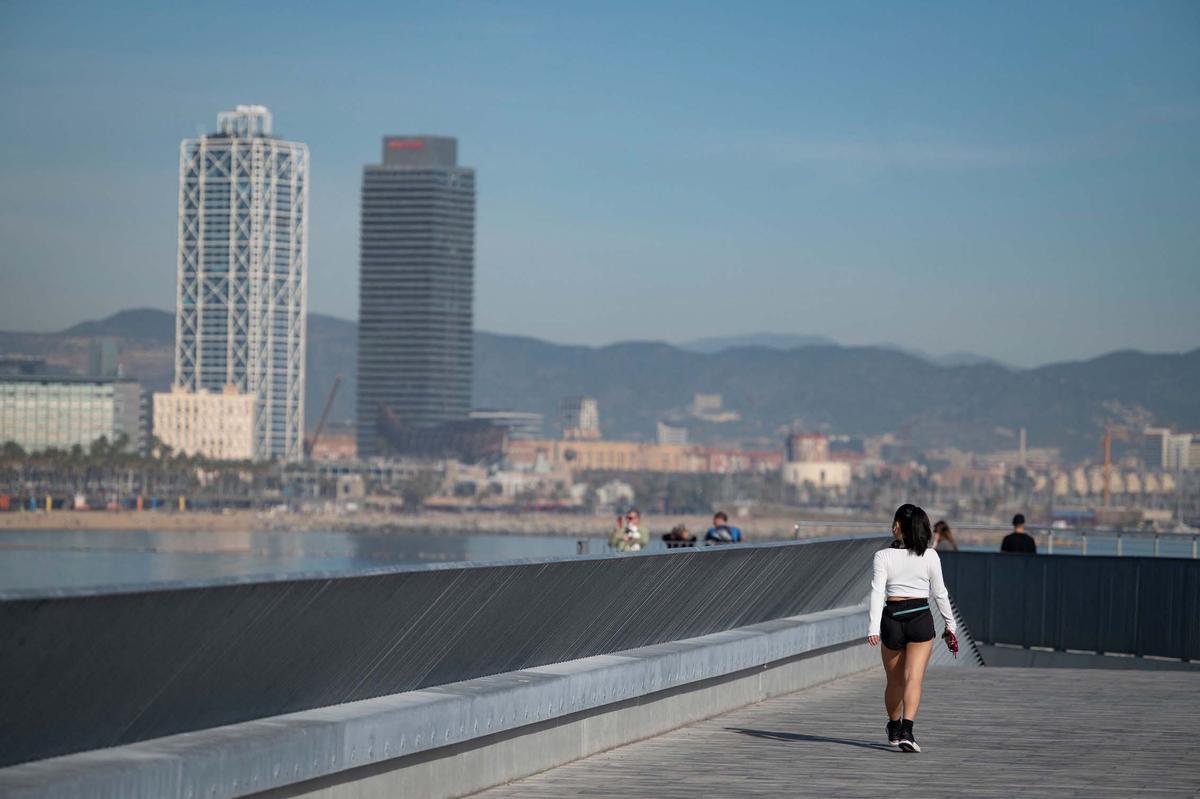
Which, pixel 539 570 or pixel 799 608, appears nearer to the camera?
pixel 539 570

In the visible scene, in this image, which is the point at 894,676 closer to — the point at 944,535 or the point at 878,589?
the point at 878,589

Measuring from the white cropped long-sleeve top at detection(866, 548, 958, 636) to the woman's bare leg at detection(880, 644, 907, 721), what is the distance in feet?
0.76

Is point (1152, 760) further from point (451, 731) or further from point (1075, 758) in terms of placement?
point (451, 731)

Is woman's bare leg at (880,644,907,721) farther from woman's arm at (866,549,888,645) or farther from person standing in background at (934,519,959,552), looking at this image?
person standing in background at (934,519,959,552)

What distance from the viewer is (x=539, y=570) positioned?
11.2 m

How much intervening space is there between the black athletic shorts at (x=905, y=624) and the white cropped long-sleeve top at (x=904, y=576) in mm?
81

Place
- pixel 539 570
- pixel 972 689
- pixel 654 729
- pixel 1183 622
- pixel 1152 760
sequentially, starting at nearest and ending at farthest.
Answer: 1. pixel 539 570
2. pixel 1152 760
3. pixel 654 729
4. pixel 972 689
5. pixel 1183 622

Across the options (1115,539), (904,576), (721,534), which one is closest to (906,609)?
(904,576)

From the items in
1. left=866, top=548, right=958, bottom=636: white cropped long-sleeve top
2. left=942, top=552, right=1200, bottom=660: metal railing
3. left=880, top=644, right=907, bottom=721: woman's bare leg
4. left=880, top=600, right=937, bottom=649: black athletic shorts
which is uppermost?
left=866, top=548, right=958, bottom=636: white cropped long-sleeve top

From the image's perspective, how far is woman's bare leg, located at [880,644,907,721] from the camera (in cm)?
1262

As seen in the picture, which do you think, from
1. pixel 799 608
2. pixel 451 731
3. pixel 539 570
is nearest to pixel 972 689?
pixel 799 608

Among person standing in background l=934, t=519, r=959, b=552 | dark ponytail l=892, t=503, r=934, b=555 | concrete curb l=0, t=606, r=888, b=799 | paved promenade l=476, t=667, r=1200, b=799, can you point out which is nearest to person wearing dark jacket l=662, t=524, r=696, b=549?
person standing in background l=934, t=519, r=959, b=552

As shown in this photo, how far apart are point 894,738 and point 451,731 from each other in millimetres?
3880

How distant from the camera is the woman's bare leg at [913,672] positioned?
1249cm
